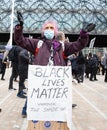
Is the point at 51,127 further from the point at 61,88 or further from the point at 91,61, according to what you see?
the point at 91,61

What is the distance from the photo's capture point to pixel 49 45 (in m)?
6.62

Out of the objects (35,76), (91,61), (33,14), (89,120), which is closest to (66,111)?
(35,76)

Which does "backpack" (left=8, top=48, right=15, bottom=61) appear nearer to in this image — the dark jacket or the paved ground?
the paved ground

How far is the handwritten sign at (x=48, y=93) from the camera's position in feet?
19.7

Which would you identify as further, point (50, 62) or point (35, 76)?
point (50, 62)

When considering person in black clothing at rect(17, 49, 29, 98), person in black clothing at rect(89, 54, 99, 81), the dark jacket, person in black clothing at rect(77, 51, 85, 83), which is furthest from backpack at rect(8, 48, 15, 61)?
person in black clothing at rect(89, 54, 99, 81)

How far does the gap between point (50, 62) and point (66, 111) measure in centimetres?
88

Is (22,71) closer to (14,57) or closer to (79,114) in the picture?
(14,57)

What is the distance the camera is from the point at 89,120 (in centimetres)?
917

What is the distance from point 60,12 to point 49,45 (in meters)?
41.1

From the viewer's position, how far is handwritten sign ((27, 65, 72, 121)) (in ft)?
19.7

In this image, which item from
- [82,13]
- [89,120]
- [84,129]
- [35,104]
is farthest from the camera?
[82,13]

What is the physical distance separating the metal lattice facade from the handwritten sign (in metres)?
40.9

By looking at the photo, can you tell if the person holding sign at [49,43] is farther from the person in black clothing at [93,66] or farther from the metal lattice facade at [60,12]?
the metal lattice facade at [60,12]
